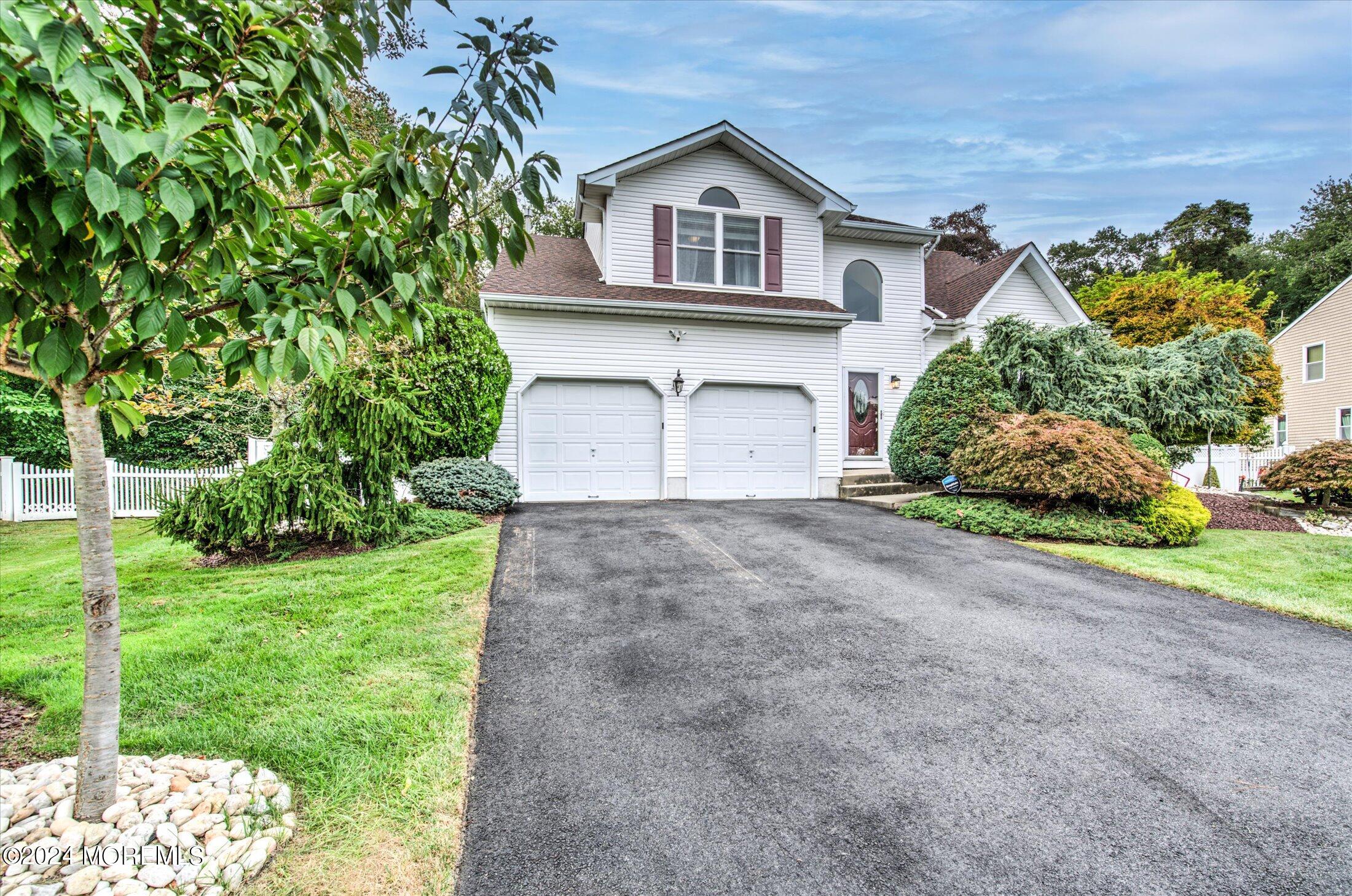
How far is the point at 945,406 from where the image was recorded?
10.2 m

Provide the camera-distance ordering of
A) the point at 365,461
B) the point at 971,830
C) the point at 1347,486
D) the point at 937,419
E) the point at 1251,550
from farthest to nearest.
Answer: the point at 937,419, the point at 1347,486, the point at 1251,550, the point at 365,461, the point at 971,830

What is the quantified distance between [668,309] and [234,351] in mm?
9651

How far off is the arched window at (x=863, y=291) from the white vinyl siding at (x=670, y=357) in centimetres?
215

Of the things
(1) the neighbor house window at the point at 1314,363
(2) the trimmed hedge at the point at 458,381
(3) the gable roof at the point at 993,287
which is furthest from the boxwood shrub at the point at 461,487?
(1) the neighbor house window at the point at 1314,363

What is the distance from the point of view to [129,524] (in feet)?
35.4

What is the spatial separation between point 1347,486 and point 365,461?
1456 centimetres

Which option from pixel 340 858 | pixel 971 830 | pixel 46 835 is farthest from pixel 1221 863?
pixel 46 835

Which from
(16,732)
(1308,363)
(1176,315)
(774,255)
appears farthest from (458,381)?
(1308,363)

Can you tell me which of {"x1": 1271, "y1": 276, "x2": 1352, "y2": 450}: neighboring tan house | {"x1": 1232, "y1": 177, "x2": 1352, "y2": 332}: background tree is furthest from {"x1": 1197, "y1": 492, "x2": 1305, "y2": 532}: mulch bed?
{"x1": 1232, "y1": 177, "x2": 1352, "y2": 332}: background tree

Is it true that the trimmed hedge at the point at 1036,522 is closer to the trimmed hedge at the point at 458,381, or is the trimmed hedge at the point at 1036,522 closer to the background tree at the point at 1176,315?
the trimmed hedge at the point at 458,381

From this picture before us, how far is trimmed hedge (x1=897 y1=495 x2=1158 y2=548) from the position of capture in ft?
25.2

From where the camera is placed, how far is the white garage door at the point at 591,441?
1080 centimetres

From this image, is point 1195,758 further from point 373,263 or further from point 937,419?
point 937,419

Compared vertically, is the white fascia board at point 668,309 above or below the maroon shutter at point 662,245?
below
